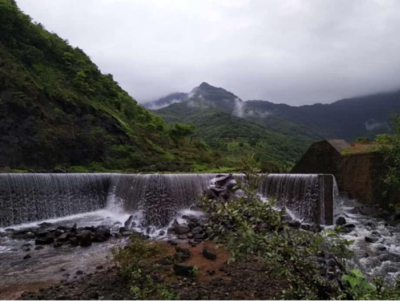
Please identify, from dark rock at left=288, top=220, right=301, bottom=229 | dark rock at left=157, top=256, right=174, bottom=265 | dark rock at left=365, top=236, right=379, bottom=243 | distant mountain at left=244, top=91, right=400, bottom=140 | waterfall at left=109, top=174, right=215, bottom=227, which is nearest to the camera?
dark rock at left=157, top=256, right=174, bottom=265

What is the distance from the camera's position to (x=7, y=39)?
1961cm

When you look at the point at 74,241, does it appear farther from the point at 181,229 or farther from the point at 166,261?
the point at 166,261

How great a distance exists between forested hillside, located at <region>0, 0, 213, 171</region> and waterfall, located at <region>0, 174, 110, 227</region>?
13.8 ft

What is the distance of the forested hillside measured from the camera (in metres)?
16.2

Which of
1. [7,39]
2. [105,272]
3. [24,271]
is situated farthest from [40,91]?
[105,272]

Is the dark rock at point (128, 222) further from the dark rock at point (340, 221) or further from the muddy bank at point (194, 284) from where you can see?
the dark rock at point (340, 221)

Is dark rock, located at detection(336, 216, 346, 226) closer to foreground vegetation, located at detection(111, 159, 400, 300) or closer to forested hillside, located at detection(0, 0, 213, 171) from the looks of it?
foreground vegetation, located at detection(111, 159, 400, 300)

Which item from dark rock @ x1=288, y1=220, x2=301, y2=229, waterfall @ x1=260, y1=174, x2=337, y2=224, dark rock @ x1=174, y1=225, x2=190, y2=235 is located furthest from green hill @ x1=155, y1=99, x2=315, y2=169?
dark rock @ x1=174, y1=225, x2=190, y2=235

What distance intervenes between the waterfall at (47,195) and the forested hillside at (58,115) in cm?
422

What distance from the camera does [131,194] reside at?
44.0 feet

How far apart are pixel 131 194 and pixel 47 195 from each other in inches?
128

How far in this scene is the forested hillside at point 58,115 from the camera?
1623cm

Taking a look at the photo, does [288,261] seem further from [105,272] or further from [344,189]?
[344,189]

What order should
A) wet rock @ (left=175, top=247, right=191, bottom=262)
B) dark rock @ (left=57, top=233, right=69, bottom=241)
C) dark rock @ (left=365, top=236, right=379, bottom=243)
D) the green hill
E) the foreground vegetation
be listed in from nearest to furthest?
1. the foreground vegetation
2. wet rock @ (left=175, top=247, right=191, bottom=262)
3. dark rock @ (left=365, top=236, right=379, bottom=243)
4. dark rock @ (left=57, top=233, right=69, bottom=241)
5. the green hill
